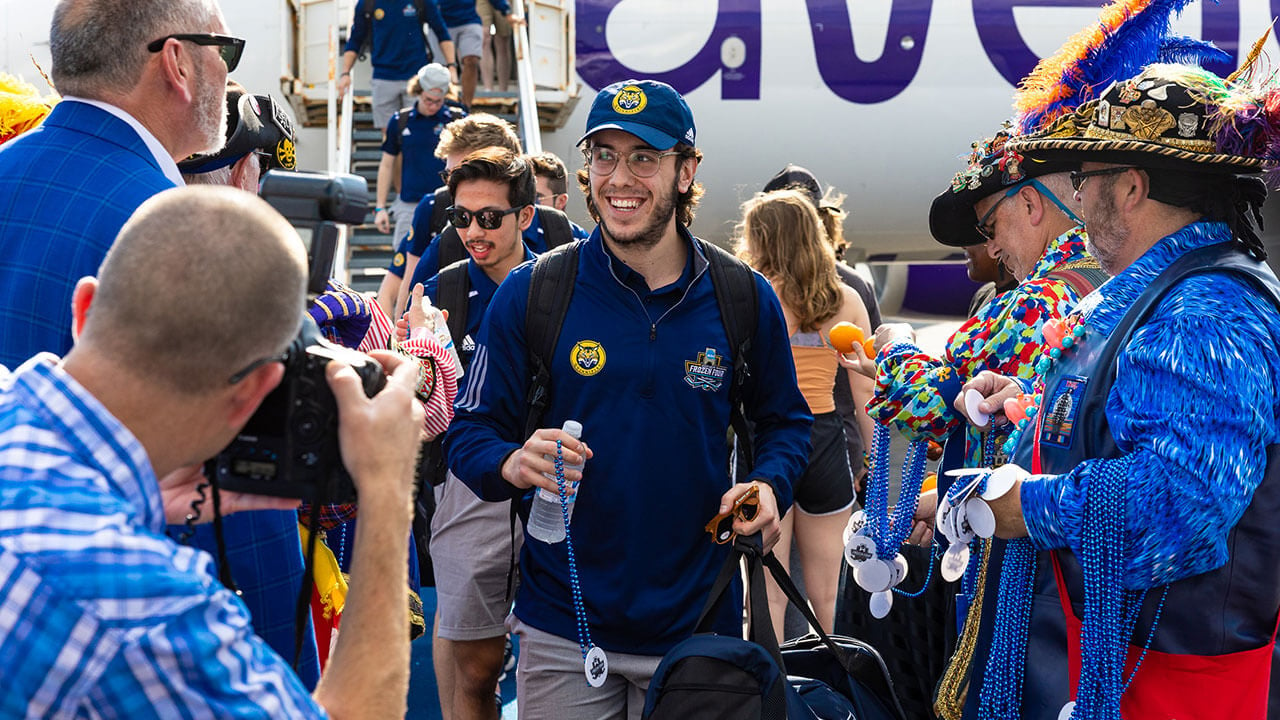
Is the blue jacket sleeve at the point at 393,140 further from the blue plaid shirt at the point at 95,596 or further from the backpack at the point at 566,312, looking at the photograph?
the blue plaid shirt at the point at 95,596

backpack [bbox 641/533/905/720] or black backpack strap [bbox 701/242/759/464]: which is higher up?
black backpack strap [bbox 701/242/759/464]

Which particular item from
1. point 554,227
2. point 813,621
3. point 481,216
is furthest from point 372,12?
point 813,621

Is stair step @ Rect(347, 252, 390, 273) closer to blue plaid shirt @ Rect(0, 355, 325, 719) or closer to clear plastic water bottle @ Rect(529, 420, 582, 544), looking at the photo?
clear plastic water bottle @ Rect(529, 420, 582, 544)

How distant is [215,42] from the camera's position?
2.09 m

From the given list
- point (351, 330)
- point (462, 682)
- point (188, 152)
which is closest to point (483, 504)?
point (462, 682)

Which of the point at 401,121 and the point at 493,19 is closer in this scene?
the point at 401,121

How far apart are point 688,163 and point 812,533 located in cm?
236

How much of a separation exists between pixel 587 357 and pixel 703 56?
8073mm

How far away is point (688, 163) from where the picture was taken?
2.89 m

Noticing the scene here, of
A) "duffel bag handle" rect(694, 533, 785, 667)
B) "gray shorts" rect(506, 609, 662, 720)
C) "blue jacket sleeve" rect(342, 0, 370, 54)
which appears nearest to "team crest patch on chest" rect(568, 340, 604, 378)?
"duffel bag handle" rect(694, 533, 785, 667)

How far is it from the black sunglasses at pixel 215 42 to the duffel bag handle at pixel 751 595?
1428 millimetres

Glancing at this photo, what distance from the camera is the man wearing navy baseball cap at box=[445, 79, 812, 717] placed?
2.62 m

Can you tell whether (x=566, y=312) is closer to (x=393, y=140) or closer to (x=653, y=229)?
(x=653, y=229)

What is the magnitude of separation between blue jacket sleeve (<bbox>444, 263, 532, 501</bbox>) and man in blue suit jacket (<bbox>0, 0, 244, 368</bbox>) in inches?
32.3
